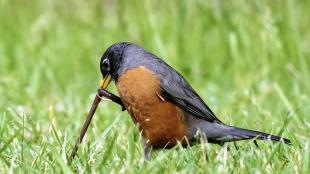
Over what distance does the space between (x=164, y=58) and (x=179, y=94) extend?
2746 mm

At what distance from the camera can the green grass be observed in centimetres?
509

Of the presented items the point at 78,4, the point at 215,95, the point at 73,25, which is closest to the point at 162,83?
the point at 215,95

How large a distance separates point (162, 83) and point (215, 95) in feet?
7.27

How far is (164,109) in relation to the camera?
434cm

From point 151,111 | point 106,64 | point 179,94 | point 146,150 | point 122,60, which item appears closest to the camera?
point 146,150

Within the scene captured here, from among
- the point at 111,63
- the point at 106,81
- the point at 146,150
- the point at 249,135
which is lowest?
the point at 146,150

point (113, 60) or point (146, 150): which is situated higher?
point (113, 60)

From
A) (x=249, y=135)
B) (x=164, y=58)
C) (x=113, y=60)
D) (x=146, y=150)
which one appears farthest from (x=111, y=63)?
(x=164, y=58)

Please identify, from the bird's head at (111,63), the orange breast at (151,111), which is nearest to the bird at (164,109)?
the orange breast at (151,111)

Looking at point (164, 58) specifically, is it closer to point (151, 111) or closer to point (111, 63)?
point (111, 63)

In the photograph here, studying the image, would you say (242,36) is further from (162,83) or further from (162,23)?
(162,83)

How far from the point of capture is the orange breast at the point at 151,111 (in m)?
4.28

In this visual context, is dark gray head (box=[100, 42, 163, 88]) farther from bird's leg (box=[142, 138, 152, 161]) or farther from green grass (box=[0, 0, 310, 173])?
bird's leg (box=[142, 138, 152, 161])

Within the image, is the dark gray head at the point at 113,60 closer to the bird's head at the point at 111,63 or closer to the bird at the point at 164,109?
the bird's head at the point at 111,63
